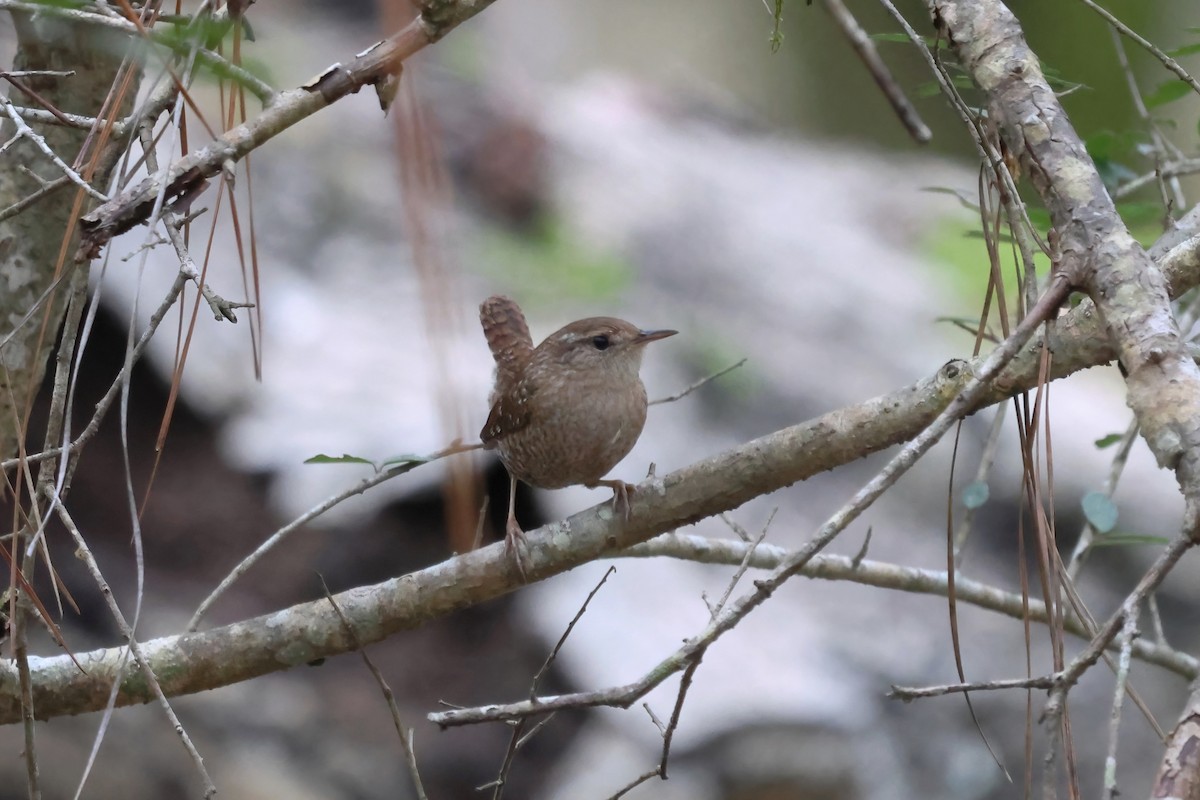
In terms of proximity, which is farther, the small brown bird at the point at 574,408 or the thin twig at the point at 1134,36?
the small brown bird at the point at 574,408

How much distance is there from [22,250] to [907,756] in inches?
182

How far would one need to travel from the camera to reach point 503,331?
3.65 m

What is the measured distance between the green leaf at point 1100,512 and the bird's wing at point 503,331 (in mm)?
1758

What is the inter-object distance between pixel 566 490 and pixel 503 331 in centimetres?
226

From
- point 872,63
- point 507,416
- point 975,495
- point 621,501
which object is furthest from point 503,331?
point 872,63

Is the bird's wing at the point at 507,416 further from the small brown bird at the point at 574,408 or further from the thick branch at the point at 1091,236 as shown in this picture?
the thick branch at the point at 1091,236

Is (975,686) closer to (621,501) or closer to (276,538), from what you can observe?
(621,501)

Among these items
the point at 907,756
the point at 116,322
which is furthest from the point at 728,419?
the point at 116,322

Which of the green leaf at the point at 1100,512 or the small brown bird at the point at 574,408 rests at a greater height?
the small brown bird at the point at 574,408

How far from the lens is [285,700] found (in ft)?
17.1

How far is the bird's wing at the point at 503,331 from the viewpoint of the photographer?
362 cm

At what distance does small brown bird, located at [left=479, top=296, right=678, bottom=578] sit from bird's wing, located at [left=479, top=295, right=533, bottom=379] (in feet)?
0.81

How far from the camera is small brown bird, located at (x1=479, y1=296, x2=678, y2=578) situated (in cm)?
300

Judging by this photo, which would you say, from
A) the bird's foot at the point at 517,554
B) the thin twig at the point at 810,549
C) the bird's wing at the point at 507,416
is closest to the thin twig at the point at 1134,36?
the thin twig at the point at 810,549
